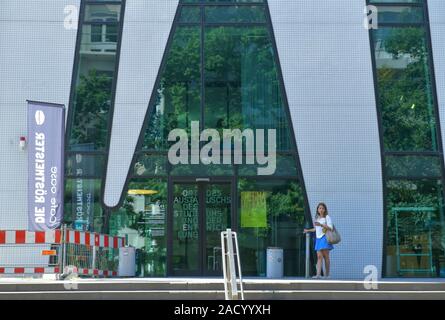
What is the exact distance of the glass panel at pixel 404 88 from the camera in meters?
18.8

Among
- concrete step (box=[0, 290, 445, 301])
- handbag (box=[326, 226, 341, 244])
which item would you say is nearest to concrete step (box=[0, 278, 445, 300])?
concrete step (box=[0, 290, 445, 301])

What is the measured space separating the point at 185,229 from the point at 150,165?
1.67 meters

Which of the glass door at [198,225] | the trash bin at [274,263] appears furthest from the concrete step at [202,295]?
the glass door at [198,225]

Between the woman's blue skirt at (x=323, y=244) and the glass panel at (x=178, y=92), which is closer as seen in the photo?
the woman's blue skirt at (x=323, y=244)

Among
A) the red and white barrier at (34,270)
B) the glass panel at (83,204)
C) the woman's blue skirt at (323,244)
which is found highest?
the glass panel at (83,204)

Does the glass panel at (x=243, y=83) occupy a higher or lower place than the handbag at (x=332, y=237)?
higher

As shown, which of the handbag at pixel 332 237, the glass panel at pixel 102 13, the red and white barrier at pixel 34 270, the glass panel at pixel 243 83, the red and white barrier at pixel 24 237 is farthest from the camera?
the glass panel at pixel 102 13

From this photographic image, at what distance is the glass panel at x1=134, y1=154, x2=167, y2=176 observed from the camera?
60.7ft

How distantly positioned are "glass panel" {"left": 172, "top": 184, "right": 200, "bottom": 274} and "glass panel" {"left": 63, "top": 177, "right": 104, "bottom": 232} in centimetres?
172

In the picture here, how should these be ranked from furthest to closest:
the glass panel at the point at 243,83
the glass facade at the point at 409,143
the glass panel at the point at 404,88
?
the glass panel at the point at 404,88 → the glass panel at the point at 243,83 → the glass facade at the point at 409,143

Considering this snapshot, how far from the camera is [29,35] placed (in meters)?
18.8

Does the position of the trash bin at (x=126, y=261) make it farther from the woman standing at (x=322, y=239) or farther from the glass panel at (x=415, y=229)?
the glass panel at (x=415, y=229)

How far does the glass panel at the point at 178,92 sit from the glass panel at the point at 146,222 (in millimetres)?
971
